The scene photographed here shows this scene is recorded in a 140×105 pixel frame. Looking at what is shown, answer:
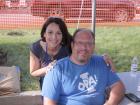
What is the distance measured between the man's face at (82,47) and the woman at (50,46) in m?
0.32

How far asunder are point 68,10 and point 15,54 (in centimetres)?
308

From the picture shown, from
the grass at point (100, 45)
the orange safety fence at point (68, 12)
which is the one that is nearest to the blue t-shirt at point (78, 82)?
the grass at point (100, 45)

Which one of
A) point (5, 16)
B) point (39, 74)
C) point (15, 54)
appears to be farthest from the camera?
point (5, 16)

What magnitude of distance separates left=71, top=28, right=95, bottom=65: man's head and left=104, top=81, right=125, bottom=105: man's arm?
359 millimetres

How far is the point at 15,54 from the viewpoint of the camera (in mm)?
7820

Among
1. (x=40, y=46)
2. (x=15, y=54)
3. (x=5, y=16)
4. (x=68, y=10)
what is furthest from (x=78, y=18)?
(x=40, y=46)

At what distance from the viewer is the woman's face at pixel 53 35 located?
3998 mm

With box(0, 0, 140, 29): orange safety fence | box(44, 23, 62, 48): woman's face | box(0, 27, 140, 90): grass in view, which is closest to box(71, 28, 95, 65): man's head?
box(44, 23, 62, 48): woman's face

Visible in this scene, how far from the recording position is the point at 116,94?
3695 millimetres

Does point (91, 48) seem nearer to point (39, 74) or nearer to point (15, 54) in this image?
point (39, 74)

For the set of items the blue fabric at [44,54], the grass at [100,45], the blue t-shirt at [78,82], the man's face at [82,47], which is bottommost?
the grass at [100,45]

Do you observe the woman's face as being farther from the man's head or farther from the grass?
the grass

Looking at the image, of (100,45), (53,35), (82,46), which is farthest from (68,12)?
(82,46)

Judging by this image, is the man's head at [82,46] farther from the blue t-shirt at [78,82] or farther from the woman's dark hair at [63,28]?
the woman's dark hair at [63,28]
